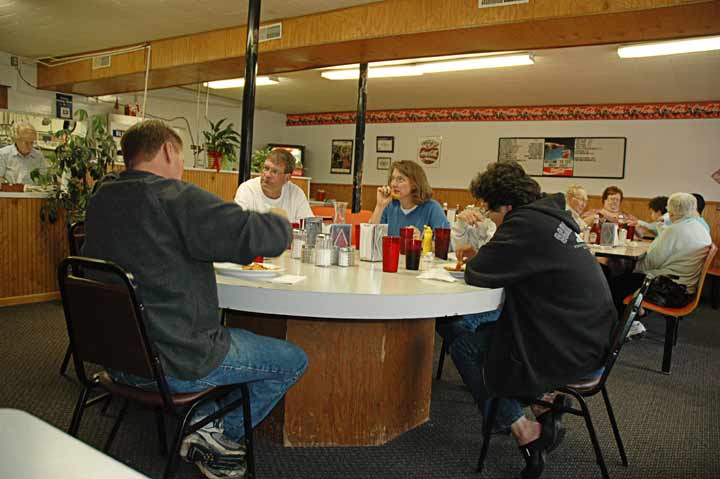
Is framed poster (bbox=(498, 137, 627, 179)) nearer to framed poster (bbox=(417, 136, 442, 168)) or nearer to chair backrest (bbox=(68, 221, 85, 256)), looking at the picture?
framed poster (bbox=(417, 136, 442, 168))

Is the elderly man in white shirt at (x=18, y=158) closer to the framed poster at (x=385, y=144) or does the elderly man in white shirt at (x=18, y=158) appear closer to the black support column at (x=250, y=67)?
the black support column at (x=250, y=67)

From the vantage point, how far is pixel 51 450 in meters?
0.48

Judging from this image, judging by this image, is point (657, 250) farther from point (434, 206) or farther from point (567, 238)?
point (567, 238)

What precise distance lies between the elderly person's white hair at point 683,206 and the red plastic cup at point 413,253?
3.13m

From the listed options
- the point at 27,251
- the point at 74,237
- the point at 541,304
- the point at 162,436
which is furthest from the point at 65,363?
the point at 541,304

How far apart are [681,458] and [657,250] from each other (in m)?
2.30

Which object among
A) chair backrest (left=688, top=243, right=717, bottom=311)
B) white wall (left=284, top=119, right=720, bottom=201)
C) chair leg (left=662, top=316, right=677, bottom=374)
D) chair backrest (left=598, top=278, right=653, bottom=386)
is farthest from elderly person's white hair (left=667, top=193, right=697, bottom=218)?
white wall (left=284, top=119, right=720, bottom=201)

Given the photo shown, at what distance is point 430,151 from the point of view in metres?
11.0

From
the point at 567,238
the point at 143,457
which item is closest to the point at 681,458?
the point at 567,238

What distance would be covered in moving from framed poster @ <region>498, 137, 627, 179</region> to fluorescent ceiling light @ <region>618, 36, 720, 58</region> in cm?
354

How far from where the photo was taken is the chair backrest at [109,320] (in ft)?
5.04

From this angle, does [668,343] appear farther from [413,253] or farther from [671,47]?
[671,47]

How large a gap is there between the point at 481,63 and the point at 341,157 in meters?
5.91

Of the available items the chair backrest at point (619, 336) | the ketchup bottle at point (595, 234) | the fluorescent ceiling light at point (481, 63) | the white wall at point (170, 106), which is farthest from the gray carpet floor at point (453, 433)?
the white wall at point (170, 106)
